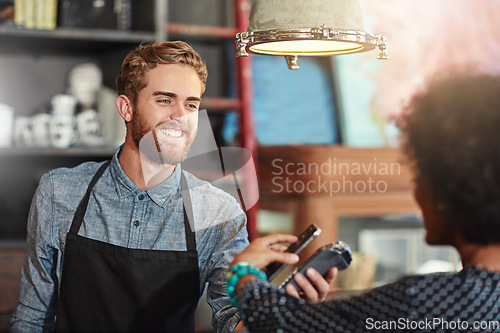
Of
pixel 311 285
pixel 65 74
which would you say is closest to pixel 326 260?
pixel 311 285

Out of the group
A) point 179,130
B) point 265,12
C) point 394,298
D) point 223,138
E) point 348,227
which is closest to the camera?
point 394,298

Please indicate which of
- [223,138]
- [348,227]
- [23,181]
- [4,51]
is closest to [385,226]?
[348,227]

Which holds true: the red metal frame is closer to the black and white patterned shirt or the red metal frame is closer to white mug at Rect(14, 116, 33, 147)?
white mug at Rect(14, 116, 33, 147)

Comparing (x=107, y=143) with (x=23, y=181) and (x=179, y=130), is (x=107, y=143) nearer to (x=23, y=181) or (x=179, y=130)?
(x=23, y=181)

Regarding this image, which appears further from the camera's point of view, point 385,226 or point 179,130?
point 385,226

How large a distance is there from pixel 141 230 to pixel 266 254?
1.32ft

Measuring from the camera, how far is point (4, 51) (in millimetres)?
2719

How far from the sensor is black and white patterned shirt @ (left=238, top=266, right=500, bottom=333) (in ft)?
3.47

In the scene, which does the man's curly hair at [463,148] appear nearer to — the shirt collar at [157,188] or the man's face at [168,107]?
the man's face at [168,107]

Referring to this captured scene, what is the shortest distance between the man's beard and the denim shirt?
7 centimetres

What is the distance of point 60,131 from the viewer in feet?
8.43

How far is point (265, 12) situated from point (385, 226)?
87.8 inches

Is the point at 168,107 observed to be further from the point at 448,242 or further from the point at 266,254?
the point at 448,242

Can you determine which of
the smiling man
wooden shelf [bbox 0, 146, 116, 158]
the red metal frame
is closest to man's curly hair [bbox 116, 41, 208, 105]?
the smiling man
